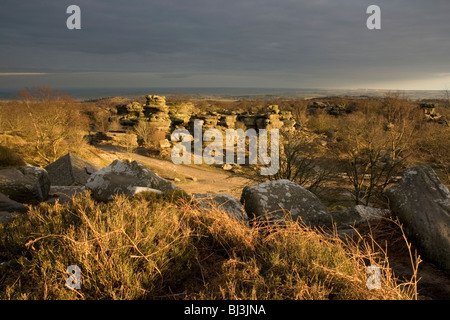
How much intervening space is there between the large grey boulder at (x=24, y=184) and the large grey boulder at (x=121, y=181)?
1.63m

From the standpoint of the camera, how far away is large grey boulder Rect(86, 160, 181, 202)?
243 inches

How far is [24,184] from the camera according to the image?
22.9 ft

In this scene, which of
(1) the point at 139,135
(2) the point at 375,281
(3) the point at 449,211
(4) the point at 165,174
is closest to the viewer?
(2) the point at 375,281

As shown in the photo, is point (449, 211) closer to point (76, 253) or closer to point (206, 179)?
point (76, 253)

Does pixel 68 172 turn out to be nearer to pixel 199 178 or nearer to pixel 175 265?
pixel 199 178

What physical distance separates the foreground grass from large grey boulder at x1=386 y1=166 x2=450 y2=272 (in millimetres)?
1049

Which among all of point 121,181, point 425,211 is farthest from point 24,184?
point 425,211

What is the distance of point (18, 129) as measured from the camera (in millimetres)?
24406

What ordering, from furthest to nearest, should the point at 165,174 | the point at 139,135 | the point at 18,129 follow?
the point at 139,135
the point at 18,129
the point at 165,174

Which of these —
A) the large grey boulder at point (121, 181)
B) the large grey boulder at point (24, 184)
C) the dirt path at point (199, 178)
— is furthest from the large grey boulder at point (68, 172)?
the dirt path at point (199, 178)

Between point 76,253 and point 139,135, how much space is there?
1179 inches

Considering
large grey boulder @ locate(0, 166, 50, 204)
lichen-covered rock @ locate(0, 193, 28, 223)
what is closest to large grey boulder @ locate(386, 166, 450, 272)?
lichen-covered rock @ locate(0, 193, 28, 223)

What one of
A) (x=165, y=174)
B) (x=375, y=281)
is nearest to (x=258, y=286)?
(x=375, y=281)

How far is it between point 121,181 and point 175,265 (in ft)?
13.3
